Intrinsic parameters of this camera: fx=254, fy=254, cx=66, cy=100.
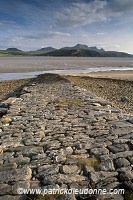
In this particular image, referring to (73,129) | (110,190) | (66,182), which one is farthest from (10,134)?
(110,190)

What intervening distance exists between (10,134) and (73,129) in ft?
5.09

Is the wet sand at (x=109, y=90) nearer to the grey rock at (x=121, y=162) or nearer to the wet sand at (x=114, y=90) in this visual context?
the wet sand at (x=114, y=90)

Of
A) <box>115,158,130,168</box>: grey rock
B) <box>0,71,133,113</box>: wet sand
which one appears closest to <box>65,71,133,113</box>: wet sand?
<box>0,71,133,113</box>: wet sand

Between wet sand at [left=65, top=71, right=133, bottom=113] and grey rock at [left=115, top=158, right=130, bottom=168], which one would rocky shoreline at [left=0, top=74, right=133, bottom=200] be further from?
wet sand at [left=65, top=71, right=133, bottom=113]

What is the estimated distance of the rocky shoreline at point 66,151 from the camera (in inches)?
152

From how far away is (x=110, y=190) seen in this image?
12.1 ft

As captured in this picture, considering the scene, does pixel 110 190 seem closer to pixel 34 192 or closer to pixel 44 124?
pixel 34 192

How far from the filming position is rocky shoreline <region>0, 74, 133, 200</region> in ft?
12.7

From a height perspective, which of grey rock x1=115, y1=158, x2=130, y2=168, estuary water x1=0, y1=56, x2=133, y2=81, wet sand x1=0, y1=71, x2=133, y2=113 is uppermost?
estuary water x1=0, y1=56, x2=133, y2=81

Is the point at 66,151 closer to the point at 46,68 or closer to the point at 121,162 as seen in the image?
the point at 121,162

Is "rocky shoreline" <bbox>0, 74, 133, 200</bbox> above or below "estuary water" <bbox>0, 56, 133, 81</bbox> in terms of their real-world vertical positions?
below

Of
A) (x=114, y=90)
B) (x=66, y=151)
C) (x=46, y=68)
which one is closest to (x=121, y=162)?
(x=66, y=151)

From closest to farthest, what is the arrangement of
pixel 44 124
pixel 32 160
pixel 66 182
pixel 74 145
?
pixel 66 182 → pixel 32 160 → pixel 74 145 → pixel 44 124

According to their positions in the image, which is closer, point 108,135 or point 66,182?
point 66,182
